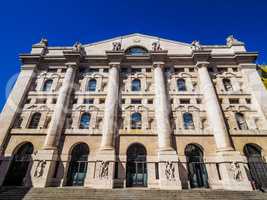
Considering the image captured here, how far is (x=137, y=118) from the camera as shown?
22344 millimetres

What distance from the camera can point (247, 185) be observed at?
16703 millimetres

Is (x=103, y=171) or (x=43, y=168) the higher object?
(x=43, y=168)

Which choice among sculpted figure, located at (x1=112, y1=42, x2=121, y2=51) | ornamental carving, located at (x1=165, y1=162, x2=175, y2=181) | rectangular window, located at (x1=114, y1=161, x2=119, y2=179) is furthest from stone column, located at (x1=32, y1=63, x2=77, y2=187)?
ornamental carving, located at (x1=165, y1=162, x2=175, y2=181)

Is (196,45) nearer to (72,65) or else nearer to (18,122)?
(72,65)

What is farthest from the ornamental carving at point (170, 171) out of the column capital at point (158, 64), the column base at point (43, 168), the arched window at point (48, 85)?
the arched window at point (48, 85)

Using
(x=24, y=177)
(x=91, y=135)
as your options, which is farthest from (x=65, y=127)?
(x=24, y=177)

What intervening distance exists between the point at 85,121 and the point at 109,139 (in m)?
4.68

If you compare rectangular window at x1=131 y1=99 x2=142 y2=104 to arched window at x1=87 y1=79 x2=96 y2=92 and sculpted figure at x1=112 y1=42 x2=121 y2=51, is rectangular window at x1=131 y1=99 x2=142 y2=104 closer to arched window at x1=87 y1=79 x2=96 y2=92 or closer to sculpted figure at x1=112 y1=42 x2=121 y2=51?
arched window at x1=87 y1=79 x2=96 y2=92

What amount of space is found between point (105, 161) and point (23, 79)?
17236 mm

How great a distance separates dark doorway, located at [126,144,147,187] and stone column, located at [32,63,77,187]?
8.00m

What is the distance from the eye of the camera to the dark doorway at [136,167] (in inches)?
731

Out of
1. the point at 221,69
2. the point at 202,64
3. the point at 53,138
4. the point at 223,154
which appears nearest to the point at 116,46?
the point at 202,64

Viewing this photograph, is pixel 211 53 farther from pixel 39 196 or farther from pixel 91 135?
pixel 39 196

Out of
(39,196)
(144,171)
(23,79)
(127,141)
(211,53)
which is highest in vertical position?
(211,53)
